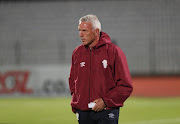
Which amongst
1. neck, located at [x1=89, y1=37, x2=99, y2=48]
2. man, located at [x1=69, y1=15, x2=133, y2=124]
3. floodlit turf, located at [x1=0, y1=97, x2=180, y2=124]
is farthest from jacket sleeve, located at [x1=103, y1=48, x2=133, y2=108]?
floodlit turf, located at [x1=0, y1=97, x2=180, y2=124]

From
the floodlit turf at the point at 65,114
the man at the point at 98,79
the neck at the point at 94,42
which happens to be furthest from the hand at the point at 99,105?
the floodlit turf at the point at 65,114

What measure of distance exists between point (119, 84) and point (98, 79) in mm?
192

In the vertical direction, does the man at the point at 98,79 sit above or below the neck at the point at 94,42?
below

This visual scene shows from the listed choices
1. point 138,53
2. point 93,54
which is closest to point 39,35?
point 138,53

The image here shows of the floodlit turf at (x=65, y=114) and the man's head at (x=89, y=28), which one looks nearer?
the man's head at (x=89, y=28)

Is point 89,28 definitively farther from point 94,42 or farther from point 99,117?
point 99,117

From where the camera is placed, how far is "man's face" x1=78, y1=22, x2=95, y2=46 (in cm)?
335

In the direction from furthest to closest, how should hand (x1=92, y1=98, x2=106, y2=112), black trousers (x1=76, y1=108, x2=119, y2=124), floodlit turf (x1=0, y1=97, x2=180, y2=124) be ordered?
1. floodlit turf (x1=0, y1=97, x2=180, y2=124)
2. black trousers (x1=76, y1=108, x2=119, y2=124)
3. hand (x1=92, y1=98, x2=106, y2=112)

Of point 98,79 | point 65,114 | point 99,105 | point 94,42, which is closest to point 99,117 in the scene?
point 99,105

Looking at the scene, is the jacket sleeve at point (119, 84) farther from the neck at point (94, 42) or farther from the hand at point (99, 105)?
the neck at point (94, 42)

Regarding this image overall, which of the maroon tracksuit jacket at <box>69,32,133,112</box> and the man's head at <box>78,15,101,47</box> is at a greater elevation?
the man's head at <box>78,15,101,47</box>

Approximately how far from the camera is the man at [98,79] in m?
3.30

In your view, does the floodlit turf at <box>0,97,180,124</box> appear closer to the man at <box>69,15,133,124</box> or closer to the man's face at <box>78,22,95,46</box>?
the man at <box>69,15,133,124</box>

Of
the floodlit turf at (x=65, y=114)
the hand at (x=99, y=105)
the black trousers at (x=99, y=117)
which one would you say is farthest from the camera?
the floodlit turf at (x=65, y=114)
